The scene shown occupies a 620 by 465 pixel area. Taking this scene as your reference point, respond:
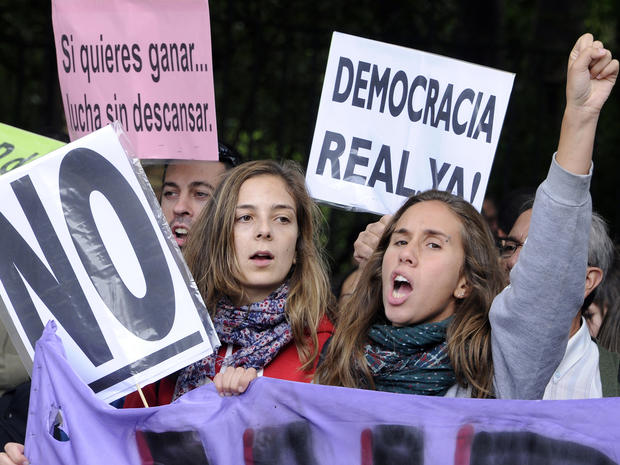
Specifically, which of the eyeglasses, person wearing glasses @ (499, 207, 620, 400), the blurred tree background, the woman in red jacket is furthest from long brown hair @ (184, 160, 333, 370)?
the blurred tree background

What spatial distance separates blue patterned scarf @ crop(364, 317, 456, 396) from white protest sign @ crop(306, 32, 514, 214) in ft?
2.77

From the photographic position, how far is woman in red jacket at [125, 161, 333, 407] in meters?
2.84

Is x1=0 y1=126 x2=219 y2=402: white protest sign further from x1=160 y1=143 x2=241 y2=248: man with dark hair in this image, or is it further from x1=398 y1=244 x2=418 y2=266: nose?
x1=160 y1=143 x2=241 y2=248: man with dark hair

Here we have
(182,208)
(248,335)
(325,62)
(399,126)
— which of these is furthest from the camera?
(325,62)

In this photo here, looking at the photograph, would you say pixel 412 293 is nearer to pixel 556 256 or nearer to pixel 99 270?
pixel 556 256

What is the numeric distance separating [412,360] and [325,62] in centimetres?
421

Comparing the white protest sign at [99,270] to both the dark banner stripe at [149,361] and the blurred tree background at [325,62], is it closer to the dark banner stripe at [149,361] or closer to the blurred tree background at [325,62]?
the dark banner stripe at [149,361]

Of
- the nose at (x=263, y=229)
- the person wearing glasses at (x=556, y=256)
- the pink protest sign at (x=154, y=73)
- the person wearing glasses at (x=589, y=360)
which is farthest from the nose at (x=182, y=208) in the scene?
the person wearing glasses at (x=556, y=256)

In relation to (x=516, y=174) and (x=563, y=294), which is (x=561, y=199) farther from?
(x=516, y=174)

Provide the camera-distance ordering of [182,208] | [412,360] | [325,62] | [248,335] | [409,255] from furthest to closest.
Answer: [325,62]
[182,208]
[248,335]
[409,255]
[412,360]

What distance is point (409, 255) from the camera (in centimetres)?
270

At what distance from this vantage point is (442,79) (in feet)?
11.3

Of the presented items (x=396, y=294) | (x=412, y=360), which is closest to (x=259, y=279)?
(x=396, y=294)

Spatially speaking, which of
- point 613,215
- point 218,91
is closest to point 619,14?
point 613,215
